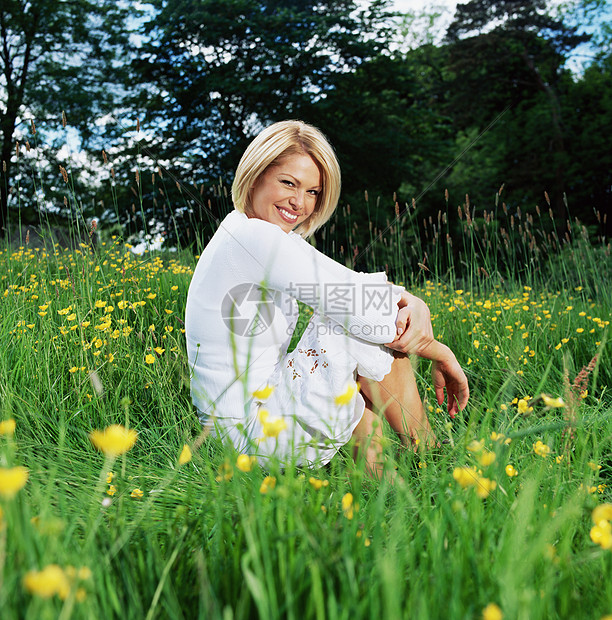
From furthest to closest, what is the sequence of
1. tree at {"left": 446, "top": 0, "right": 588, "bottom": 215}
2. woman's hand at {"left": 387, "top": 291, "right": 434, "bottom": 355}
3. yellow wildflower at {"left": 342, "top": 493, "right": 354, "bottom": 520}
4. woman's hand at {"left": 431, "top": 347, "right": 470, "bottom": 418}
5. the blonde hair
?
tree at {"left": 446, "top": 0, "right": 588, "bottom": 215} < the blonde hair < woman's hand at {"left": 431, "top": 347, "right": 470, "bottom": 418} < woman's hand at {"left": 387, "top": 291, "right": 434, "bottom": 355} < yellow wildflower at {"left": 342, "top": 493, "right": 354, "bottom": 520}

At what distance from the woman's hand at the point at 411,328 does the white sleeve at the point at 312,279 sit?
35 millimetres

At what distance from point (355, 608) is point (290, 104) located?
533 inches

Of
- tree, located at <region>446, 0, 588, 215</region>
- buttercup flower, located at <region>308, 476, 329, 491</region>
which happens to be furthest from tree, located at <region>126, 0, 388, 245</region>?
buttercup flower, located at <region>308, 476, 329, 491</region>

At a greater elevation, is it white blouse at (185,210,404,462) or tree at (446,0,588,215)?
tree at (446,0,588,215)

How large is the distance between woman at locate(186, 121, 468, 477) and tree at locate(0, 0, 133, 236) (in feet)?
39.6

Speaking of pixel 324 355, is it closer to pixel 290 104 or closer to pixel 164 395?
pixel 164 395

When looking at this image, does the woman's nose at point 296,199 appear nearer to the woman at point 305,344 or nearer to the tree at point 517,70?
the woman at point 305,344

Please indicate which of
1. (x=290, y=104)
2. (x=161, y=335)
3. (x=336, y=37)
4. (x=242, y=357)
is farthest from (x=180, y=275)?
(x=336, y=37)

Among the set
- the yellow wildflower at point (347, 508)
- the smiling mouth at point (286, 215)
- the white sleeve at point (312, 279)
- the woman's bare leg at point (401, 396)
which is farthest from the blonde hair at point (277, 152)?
the yellow wildflower at point (347, 508)

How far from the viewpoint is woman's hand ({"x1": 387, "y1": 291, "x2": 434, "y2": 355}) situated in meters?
1.72

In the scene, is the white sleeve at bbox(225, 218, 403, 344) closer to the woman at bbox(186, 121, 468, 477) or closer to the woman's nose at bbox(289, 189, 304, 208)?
the woman at bbox(186, 121, 468, 477)

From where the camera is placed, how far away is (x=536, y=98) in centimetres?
1706

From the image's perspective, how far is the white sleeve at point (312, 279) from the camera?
5.32ft

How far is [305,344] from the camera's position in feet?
5.99
